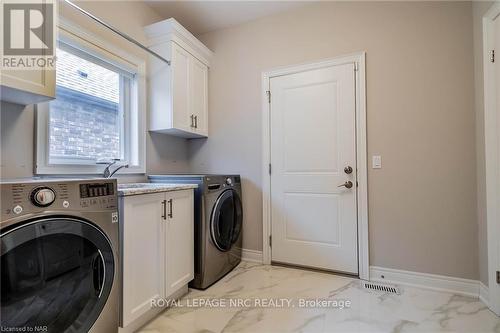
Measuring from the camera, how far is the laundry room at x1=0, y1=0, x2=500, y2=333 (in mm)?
Answer: 1204

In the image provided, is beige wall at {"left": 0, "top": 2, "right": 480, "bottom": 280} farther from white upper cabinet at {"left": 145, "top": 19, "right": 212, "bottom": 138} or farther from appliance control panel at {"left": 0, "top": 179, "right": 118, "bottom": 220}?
appliance control panel at {"left": 0, "top": 179, "right": 118, "bottom": 220}

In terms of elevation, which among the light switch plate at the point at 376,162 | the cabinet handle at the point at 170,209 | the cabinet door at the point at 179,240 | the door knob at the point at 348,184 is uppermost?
the light switch plate at the point at 376,162

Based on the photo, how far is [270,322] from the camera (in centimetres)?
156

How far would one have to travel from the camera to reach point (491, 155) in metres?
1.67

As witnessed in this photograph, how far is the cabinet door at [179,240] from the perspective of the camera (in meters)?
1.72

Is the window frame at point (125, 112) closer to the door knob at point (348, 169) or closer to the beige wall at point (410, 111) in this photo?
the beige wall at point (410, 111)

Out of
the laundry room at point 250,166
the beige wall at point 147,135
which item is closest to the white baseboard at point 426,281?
the laundry room at point 250,166

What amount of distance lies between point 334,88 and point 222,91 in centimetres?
127

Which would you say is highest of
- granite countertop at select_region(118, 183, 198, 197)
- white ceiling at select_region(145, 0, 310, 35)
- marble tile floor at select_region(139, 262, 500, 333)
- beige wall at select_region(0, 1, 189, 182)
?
white ceiling at select_region(145, 0, 310, 35)

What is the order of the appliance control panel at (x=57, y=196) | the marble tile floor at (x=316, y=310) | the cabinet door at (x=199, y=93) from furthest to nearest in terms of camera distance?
1. the cabinet door at (x=199, y=93)
2. the marble tile floor at (x=316, y=310)
3. the appliance control panel at (x=57, y=196)

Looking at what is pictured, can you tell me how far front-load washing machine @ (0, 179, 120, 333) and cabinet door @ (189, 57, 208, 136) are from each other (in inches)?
61.4

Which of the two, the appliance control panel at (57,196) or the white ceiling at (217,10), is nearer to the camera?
the appliance control panel at (57,196)

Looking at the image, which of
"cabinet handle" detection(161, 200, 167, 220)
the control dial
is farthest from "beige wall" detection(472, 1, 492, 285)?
the control dial

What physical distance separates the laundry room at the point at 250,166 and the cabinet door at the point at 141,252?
0.04 feet
